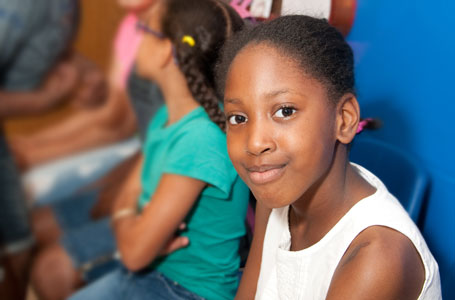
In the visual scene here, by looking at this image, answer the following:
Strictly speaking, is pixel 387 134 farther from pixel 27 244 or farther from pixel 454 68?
pixel 27 244

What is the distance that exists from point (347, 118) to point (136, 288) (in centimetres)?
47

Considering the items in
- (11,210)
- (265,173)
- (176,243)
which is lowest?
(11,210)

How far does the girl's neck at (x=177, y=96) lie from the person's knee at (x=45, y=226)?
71cm

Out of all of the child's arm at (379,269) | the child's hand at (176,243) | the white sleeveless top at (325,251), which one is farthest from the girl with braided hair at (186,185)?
the child's arm at (379,269)

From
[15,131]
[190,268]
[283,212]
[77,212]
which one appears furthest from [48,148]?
[283,212]

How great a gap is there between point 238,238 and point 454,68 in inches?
13.9

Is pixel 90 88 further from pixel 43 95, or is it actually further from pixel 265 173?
pixel 265 173

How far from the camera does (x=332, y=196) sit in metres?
0.46

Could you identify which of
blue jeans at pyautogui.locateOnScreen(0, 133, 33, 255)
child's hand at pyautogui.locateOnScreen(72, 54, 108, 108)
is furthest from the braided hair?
blue jeans at pyautogui.locateOnScreen(0, 133, 33, 255)

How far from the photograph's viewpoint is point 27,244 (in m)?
1.22

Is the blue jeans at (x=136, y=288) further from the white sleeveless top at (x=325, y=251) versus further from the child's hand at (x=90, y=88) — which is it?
the child's hand at (x=90, y=88)

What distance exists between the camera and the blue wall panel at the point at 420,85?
1.61ft

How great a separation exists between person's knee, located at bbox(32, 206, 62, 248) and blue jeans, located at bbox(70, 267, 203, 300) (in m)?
0.52

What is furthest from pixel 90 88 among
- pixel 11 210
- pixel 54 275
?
pixel 54 275
